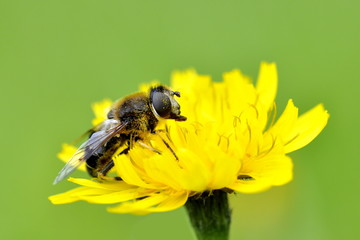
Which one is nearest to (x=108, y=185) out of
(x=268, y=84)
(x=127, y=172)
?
(x=127, y=172)

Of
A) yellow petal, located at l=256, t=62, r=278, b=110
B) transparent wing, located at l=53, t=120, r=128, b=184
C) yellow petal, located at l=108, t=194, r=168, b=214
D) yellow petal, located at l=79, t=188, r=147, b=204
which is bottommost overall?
yellow petal, located at l=108, t=194, r=168, b=214

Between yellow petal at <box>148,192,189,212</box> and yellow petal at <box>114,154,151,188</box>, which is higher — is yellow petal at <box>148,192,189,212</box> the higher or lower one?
the lower one

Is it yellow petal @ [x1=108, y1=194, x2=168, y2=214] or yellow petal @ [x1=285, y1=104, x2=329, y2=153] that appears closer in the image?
yellow petal @ [x1=108, y1=194, x2=168, y2=214]

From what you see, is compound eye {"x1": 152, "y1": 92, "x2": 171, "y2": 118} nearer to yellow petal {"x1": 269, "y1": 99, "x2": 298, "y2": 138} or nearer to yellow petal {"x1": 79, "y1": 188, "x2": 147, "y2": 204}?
yellow petal {"x1": 79, "y1": 188, "x2": 147, "y2": 204}

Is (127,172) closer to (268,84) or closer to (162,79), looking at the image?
(268,84)

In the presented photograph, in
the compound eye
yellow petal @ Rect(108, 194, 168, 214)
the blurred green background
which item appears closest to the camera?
yellow petal @ Rect(108, 194, 168, 214)

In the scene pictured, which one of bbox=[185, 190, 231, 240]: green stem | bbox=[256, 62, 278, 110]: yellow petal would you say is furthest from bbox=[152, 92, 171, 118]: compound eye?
bbox=[256, 62, 278, 110]: yellow petal

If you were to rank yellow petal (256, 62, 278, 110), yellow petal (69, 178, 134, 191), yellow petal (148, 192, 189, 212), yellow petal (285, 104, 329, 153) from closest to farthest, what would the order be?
yellow petal (148, 192, 189, 212)
yellow petal (69, 178, 134, 191)
yellow petal (285, 104, 329, 153)
yellow petal (256, 62, 278, 110)

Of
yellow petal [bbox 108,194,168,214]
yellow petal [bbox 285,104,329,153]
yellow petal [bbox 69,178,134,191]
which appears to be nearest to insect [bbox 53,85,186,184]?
yellow petal [bbox 69,178,134,191]
